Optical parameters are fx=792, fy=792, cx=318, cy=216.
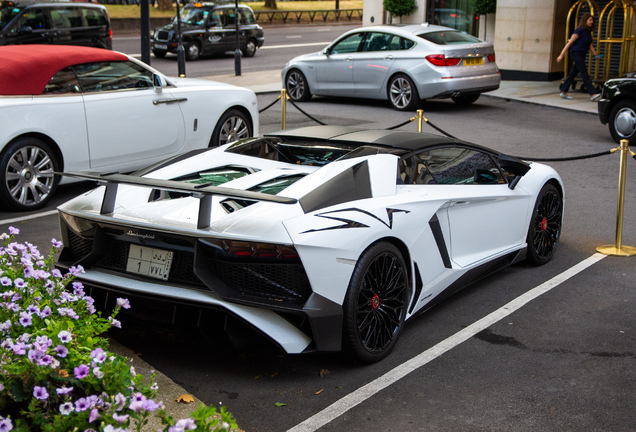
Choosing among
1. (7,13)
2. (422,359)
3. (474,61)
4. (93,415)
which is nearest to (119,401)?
(93,415)

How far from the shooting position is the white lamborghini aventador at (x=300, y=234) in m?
4.27

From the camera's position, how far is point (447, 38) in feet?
52.2

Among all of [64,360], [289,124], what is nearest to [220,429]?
[64,360]

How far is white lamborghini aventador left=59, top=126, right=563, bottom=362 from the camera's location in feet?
14.0

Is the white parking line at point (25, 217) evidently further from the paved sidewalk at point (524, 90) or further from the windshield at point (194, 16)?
the windshield at point (194, 16)

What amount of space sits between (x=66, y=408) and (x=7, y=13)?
21959 millimetres

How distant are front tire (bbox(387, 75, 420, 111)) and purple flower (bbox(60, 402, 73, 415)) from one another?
44.7 ft

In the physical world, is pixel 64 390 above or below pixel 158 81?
below

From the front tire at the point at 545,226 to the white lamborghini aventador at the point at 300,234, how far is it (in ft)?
2.45

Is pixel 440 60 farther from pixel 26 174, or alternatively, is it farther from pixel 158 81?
pixel 26 174

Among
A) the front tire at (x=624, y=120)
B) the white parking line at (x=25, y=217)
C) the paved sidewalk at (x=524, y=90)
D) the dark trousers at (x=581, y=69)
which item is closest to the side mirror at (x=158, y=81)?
the white parking line at (x=25, y=217)

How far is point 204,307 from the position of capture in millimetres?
4227

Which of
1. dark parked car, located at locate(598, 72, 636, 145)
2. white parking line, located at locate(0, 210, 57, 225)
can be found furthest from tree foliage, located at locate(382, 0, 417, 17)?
Result: white parking line, located at locate(0, 210, 57, 225)

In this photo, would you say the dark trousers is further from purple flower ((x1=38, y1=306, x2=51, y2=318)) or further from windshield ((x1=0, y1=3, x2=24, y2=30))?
purple flower ((x1=38, y1=306, x2=51, y2=318))
